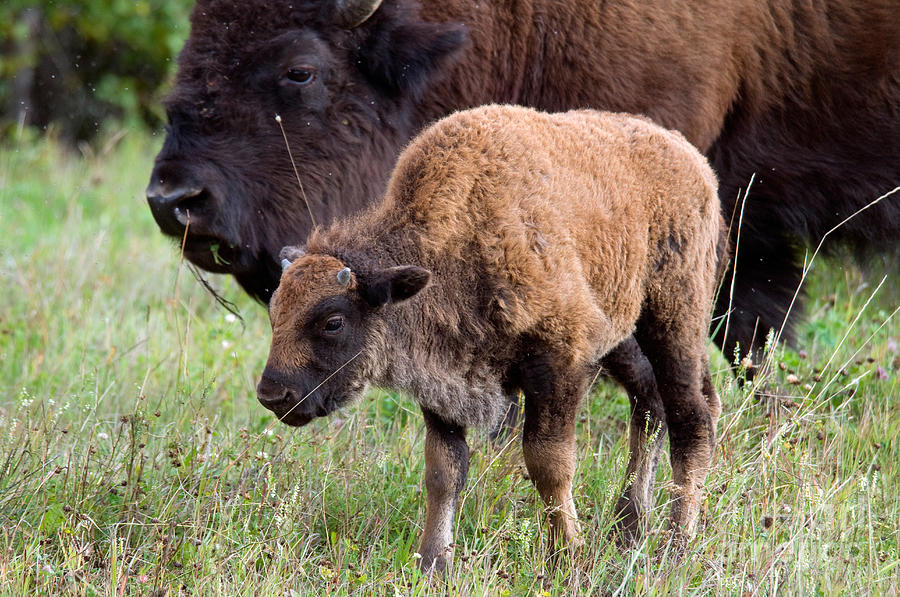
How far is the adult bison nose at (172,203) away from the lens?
4.49m

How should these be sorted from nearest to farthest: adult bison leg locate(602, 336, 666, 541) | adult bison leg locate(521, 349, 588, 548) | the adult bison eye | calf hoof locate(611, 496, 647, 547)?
1. adult bison leg locate(521, 349, 588, 548)
2. calf hoof locate(611, 496, 647, 547)
3. adult bison leg locate(602, 336, 666, 541)
4. the adult bison eye

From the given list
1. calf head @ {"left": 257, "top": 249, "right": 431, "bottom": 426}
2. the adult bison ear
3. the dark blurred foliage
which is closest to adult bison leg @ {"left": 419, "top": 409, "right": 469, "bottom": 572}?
calf head @ {"left": 257, "top": 249, "right": 431, "bottom": 426}

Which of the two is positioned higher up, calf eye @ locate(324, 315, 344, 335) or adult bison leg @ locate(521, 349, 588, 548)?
calf eye @ locate(324, 315, 344, 335)

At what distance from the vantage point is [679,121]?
493cm

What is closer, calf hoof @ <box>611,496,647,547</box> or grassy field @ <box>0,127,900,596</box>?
grassy field @ <box>0,127,900,596</box>

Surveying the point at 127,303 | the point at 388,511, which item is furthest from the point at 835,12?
the point at 127,303

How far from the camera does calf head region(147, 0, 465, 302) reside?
468cm

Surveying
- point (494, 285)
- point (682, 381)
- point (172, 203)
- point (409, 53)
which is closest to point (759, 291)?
point (682, 381)

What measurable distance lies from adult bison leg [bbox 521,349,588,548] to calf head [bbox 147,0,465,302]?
1607 millimetres

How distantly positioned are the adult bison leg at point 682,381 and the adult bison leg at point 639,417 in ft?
0.36

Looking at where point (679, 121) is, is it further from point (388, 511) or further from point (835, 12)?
point (388, 511)

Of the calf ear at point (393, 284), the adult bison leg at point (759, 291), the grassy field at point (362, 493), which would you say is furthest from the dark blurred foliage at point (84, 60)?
the calf ear at point (393, 284)

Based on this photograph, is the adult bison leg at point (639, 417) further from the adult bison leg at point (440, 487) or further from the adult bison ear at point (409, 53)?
the adult bison ear at point (409, 53)

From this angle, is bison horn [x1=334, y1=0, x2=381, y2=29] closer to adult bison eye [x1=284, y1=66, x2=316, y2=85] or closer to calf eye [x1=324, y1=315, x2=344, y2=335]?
adult bison eye [x1=284, y1=66, x2=316, y2=85]
